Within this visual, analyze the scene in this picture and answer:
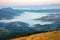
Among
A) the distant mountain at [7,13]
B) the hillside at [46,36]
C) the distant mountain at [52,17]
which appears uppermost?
the distant mountain at [7,13]

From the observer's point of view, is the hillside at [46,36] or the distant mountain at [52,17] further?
the distant mountain at [52,17]

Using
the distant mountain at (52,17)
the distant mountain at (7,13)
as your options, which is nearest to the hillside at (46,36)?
the distant mountain at (52,17)

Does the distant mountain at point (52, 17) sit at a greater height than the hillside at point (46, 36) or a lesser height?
greater

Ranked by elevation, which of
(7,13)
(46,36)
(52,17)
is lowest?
(46,36)

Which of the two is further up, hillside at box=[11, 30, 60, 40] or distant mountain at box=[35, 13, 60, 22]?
distant mountain at box=[35, 13, 60, 22]

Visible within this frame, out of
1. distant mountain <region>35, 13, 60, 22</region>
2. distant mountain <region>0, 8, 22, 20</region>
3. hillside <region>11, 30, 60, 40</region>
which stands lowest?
hillside <region>11, 30, 60, 40</region>

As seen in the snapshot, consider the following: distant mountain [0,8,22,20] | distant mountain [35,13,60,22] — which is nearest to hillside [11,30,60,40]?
distant mountain [35,13,60,22]

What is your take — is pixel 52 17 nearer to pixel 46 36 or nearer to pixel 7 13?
pixel 46 36

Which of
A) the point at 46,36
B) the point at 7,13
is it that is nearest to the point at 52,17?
the point at 46,36

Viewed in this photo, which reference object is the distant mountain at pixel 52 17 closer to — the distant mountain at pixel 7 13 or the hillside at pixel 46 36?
the hillside at pixel 46 36

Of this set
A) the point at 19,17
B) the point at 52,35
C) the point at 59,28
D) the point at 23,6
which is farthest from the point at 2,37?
the point at 59,28

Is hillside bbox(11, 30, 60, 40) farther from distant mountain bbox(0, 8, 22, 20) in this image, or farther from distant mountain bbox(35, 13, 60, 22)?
distant mountain bbox(0, 8, 22, 20)

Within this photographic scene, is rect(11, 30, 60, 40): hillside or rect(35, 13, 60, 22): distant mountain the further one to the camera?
rect(35, 13, 60, 22): distant mountain

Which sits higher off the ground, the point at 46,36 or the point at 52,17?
the point at 52,17
